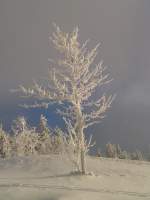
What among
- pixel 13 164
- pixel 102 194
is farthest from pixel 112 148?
pixel 102 194

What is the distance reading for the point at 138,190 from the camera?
23703mm

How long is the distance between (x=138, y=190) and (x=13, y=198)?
21.2 ft

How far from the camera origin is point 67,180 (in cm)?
2486

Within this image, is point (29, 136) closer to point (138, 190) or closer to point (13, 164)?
point (13, 164)

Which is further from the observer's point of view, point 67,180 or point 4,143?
point 4,143

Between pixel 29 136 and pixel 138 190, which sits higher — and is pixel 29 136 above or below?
above

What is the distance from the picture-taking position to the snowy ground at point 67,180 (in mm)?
21516

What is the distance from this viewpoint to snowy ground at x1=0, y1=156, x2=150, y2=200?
21516mm

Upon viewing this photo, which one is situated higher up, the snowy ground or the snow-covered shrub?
the snow-covered shrub

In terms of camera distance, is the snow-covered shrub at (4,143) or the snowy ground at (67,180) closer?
the snowy ground at (67,180)

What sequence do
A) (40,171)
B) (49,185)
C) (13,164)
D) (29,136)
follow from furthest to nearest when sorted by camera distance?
1. (29,136)
2. (13,164)
3. (40,171)
4. (49,185)

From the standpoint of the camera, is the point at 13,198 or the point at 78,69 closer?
the point at 13,198

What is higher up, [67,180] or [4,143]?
[4,143]

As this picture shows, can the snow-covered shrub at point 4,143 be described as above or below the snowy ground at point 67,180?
above
